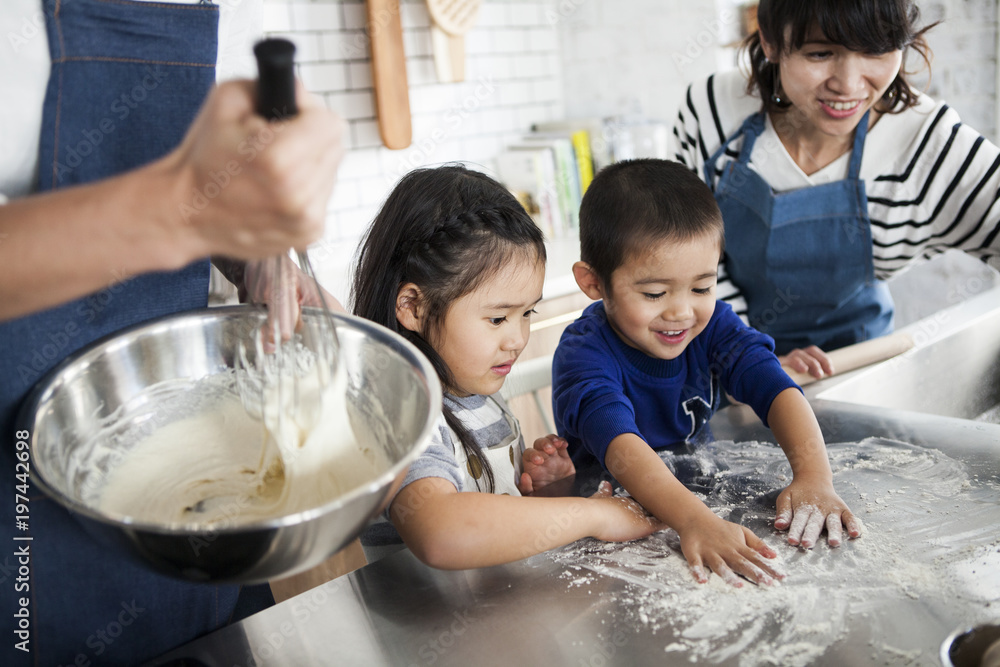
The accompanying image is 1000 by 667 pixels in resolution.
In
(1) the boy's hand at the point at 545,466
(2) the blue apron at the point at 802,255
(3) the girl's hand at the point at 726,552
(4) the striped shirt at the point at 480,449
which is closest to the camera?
(3) the girl's hand at the point at 726,552

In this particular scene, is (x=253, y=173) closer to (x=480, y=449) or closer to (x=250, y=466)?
(x=250, y=466)

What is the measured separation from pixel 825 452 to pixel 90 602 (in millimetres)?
885

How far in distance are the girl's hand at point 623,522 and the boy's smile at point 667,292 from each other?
0.29 meters

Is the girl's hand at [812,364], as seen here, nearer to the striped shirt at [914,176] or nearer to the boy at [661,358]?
the boy at [661,358]

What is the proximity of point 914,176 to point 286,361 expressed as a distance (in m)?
1.25

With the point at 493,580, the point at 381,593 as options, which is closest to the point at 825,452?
the point at 493,580

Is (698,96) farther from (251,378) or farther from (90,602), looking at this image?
(90,602)

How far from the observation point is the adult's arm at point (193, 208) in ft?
1.37

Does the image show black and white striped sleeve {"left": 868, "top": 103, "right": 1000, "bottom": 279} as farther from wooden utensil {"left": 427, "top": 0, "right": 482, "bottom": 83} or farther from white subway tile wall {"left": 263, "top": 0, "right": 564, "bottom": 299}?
wooden utensil {"left": 427, "top": 0, "right": 482, "bottom": 83}

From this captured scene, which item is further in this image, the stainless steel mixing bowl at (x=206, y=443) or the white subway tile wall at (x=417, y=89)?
the white subway tile wall at (x=417, y=89)

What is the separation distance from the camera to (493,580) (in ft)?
2.66

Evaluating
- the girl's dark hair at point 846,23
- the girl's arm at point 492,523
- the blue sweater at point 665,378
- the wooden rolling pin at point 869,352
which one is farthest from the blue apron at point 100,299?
the wooden rolling pin at point 869,352

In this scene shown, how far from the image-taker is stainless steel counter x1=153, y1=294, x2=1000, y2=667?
678 mm

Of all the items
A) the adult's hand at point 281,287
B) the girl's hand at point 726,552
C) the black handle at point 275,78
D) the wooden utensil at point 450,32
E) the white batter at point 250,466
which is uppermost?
the wooden utensil at point 450,32
